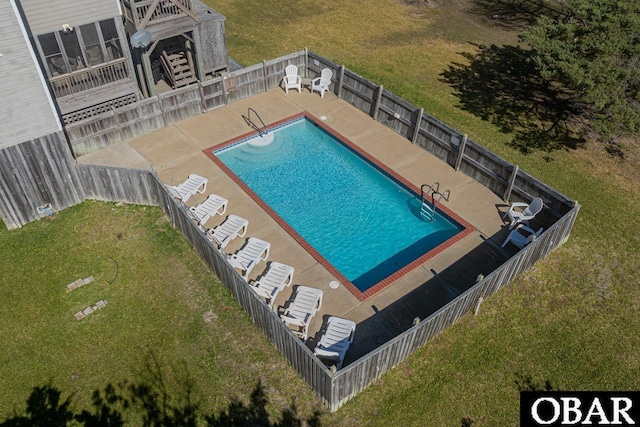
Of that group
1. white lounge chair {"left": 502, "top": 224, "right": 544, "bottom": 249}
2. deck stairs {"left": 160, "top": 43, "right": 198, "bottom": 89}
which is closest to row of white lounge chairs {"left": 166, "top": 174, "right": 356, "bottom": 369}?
white lounge chair {"left": 502, "top": 224, "right": 544, "bottom": 249}

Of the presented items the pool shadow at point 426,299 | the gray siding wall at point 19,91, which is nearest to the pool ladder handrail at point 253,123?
the gray siding wall at point 19,91

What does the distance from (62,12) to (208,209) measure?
29.4ft

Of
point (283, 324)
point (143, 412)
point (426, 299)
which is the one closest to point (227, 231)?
point (283, 324)

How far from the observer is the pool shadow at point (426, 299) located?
520 inches

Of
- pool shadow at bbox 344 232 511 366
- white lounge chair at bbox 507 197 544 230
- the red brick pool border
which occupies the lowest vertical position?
pool shadow at bbox 344 232 511 366

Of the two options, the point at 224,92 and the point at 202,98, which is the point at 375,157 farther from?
the point at 202,98

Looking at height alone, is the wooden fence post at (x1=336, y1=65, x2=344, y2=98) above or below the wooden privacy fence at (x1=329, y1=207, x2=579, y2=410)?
above

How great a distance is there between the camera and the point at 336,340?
12.7 meters

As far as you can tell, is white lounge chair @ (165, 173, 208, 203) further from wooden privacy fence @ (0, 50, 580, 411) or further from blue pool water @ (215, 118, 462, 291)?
blue pool water @ (215, 118, 462, 291)

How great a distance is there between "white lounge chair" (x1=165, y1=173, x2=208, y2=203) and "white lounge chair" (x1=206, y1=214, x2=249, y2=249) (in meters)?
1.77

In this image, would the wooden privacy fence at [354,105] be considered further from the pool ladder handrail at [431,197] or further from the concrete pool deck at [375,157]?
the pool ladder handrail at [431,197]

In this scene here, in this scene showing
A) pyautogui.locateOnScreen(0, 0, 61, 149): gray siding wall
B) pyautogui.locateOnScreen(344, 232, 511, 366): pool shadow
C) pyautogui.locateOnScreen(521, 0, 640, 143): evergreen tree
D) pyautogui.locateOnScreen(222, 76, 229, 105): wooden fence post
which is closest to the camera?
pyautogui.locateOnScreen(344, 232, 511, 366): pool shadow

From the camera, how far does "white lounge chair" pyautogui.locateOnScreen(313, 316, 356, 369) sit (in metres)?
12.3

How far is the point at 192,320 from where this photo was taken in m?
13.9
